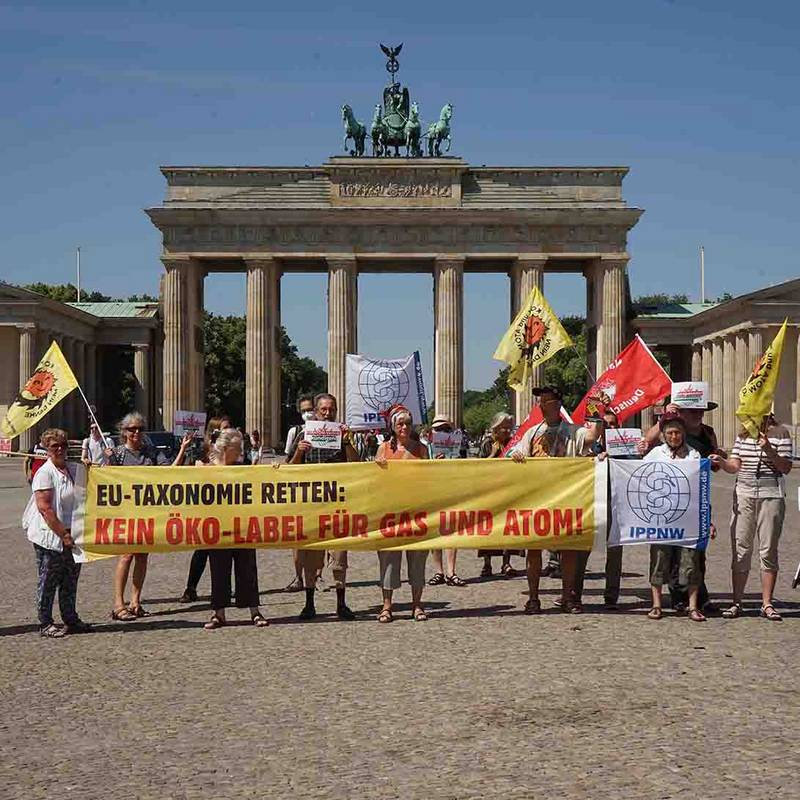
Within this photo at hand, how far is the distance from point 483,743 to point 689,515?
20.3ft

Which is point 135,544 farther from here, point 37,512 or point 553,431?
point 553,431

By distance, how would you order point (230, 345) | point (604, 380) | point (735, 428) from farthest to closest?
point (230, 345) < point (735, 428) < point (604, 380)

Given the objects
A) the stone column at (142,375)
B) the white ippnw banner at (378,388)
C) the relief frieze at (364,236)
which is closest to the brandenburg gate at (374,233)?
the relief frieze at (364,236)

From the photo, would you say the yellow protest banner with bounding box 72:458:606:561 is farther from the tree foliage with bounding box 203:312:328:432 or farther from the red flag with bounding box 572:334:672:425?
the tree foliage with bounding box 203:312:328:432

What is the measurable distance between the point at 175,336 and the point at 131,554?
206ft

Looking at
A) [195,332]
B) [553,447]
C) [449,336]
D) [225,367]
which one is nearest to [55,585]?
[553,447]

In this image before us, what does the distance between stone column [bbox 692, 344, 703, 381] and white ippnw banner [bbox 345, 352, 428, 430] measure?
65.1 m

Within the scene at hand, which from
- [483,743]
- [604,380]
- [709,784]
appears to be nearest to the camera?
[709,784]

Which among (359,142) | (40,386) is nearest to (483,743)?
(40,386)

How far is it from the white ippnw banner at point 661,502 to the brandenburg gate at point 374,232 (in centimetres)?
6077

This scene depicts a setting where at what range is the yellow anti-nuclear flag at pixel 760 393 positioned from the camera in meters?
13.4

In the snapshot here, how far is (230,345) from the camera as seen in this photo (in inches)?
4227

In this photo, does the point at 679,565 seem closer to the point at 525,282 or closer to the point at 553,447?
the point at 553,447

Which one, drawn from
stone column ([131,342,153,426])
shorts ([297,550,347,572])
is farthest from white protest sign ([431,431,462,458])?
stone column ([131,342,153,426])
